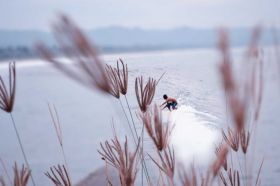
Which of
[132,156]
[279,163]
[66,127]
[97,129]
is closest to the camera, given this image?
[132,156]

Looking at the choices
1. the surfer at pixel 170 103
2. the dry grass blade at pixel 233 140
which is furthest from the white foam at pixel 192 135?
the dry grass blade at pixel 233 140

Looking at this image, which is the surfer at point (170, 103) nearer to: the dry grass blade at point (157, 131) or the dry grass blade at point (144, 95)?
the dry grass blade at point (144, 95)

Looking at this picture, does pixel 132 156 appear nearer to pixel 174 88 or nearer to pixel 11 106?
pixel 11 106

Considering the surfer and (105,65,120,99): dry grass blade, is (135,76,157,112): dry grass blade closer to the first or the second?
(105,65,120,99): dry grass blade

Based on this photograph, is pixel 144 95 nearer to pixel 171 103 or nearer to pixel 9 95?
pixel 171 103

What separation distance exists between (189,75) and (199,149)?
360 millimetres

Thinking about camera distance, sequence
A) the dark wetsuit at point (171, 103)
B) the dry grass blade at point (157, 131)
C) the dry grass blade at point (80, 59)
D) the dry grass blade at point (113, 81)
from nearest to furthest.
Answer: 1. the dry grass blade at point (80, 59)
2. the dry grass blade at point (157, 131)
3. the dry grass blade at point (113, 81)
4. the dark wetsuit at point (171, 103)

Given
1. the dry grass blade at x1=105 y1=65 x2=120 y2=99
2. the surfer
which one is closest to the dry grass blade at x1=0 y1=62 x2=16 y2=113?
the dry grass blade at x1=105 y1=65 x2=120 y2=99

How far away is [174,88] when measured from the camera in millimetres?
1663

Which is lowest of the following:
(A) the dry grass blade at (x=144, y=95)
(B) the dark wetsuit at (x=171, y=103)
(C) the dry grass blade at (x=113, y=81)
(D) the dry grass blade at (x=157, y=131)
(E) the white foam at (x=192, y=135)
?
(E) the white foam at (x=192, y=135)

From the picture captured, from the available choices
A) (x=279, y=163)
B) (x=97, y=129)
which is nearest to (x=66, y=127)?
(x=97, y=129)

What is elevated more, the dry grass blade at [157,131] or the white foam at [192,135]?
the dry grass blade at [157,131]

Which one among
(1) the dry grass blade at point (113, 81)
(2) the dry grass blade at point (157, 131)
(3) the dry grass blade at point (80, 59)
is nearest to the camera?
(3) the dry grass blade at point (80, 59)

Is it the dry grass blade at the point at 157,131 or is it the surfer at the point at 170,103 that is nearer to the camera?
the dry grass blade at the point at 157,131
